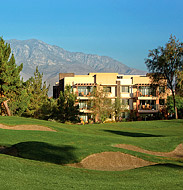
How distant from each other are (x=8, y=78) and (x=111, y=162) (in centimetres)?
3098

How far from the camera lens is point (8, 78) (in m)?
45.2

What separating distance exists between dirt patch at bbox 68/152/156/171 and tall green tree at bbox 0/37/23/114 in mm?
30109

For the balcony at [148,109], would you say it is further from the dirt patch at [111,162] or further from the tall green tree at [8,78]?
the dirt patch at [111,162]

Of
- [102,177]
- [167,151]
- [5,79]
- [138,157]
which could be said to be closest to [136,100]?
[5,79]

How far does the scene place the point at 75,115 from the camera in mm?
52594

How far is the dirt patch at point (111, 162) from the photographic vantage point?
55.1 feet

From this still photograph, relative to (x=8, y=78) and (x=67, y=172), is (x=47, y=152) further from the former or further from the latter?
(x=8, y=78)

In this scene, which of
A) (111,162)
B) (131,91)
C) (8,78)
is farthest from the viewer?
(131,91)

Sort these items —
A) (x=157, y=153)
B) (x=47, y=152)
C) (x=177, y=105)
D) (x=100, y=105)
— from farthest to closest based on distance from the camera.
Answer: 1. (x=177, y=105)
2. (x=100, y=105)
3. (x=157, y=153)
4. (x=47, y=152)

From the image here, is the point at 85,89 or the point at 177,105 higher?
the point at 85,89

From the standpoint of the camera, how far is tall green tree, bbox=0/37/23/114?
4534 cm

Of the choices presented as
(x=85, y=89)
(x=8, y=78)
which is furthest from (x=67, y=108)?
(x=85, y=89)

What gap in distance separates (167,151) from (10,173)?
14703mm

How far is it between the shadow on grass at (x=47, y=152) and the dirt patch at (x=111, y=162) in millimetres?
793
